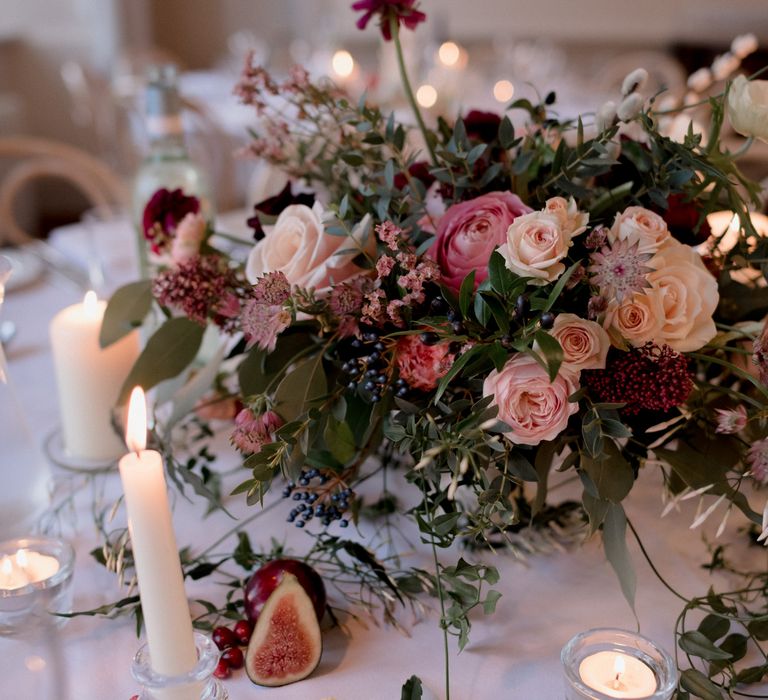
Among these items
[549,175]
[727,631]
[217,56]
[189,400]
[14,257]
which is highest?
[217,56]

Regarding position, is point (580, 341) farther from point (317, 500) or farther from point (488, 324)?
point (317, 500)

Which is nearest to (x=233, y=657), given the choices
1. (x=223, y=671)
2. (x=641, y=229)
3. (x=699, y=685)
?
(x=223, y=671)

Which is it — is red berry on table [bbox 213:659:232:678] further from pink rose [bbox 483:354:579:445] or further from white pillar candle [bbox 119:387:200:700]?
pink rose [bbox 483:354:579:445]

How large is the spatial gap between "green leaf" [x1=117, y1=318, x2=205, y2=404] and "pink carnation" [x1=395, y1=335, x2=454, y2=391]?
0.25m

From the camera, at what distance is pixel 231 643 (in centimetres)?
62

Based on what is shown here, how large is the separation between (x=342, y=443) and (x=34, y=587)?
262 mm

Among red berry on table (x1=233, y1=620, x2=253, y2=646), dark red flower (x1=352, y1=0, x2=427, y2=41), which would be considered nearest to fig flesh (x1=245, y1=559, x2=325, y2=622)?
red berry on table (x1=233, y1=620, x2=253, y2=646)

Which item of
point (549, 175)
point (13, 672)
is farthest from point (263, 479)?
point (549, 175)

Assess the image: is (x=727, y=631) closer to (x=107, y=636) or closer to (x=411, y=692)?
(x=411, y=692)

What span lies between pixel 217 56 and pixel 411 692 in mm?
4976

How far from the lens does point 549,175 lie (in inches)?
27.3

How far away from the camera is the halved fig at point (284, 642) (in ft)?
1.95

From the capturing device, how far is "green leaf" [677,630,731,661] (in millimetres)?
572

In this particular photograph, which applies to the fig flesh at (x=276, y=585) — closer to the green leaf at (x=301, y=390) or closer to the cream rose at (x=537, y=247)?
the green leaf at (x=301, y=390)
